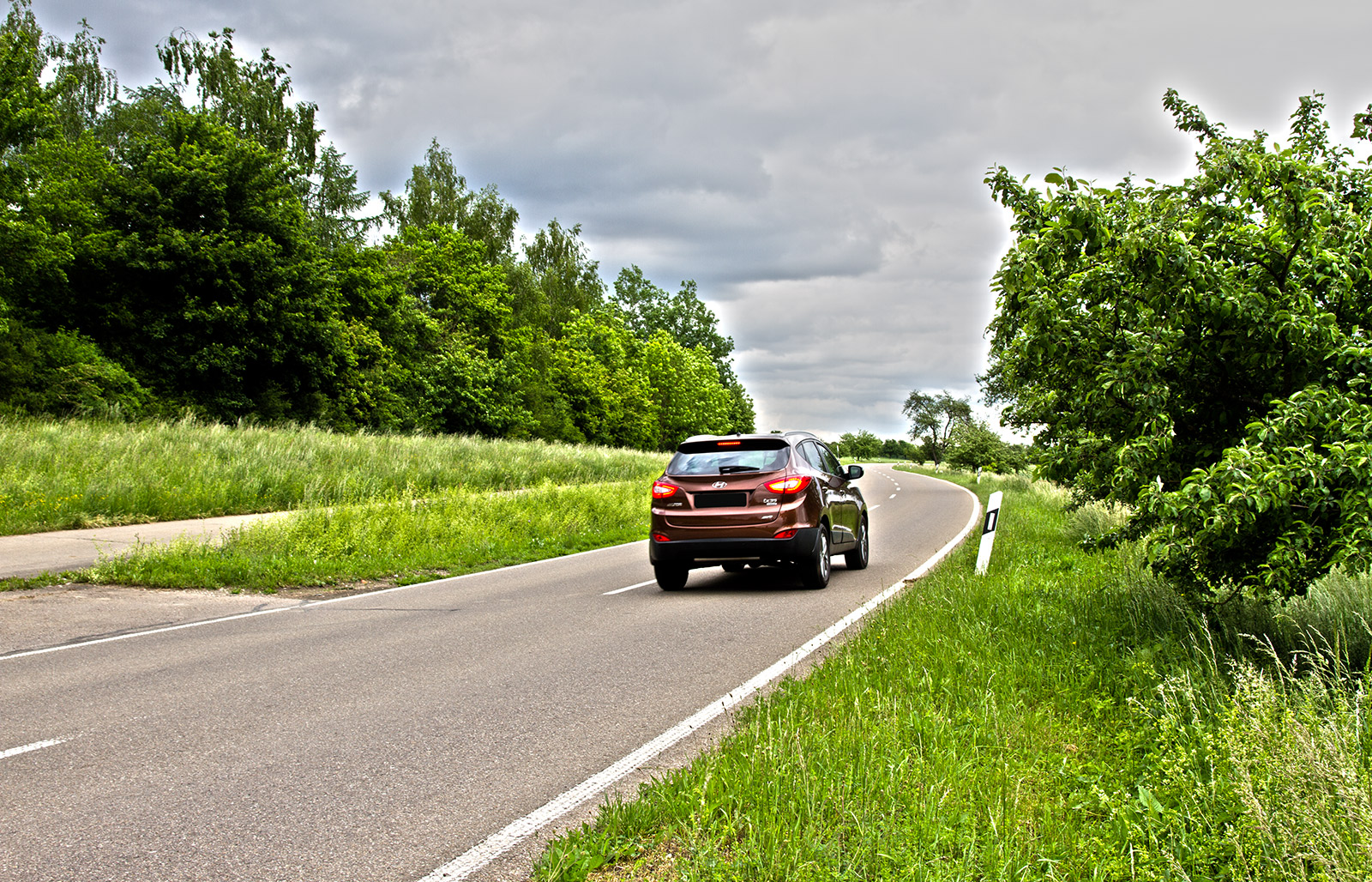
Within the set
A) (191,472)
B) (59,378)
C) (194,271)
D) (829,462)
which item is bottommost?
(191,472)

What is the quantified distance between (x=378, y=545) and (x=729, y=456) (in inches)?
241

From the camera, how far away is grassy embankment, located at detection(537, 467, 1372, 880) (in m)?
3.03

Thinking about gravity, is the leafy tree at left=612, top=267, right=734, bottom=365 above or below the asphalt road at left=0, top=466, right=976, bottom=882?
above

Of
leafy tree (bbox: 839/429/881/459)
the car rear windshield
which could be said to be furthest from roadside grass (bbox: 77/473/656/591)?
leafy tree (bbox: 839/429/881/459)

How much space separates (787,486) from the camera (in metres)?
10.4

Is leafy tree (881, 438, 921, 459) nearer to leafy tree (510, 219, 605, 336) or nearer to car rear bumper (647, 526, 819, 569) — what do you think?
leafy tree (510, 219, 605, 336)

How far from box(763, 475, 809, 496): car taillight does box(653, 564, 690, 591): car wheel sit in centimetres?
147

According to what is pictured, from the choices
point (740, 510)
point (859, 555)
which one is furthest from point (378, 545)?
point (859, 555)

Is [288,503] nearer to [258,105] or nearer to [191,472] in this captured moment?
[191,472]

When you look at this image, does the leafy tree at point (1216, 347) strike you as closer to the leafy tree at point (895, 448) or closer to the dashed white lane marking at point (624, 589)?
the dashed white lane marking at point (624, 589)

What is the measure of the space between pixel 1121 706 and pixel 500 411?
5043 centimetres

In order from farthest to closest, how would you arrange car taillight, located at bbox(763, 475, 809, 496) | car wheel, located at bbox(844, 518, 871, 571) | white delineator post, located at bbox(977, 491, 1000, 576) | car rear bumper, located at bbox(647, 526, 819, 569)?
car wheel, located at bbox(844, 518, 871, 571)
white delineator post, located at bbox(977, 491, 1000, 576)
car taillight, located at bbox(763, 475, 809, 496)
car rear bumper, located at bbox(647, 526, 819, 569)

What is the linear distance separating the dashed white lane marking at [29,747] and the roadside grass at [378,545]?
6.20m

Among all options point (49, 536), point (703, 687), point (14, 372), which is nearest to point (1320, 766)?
point (703, 687)
